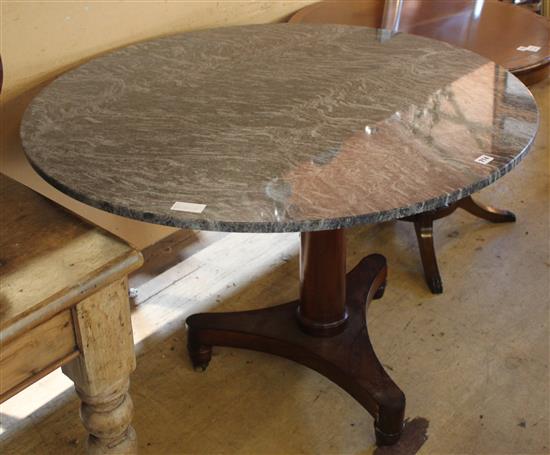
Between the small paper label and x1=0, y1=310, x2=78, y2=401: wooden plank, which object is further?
the small paper label

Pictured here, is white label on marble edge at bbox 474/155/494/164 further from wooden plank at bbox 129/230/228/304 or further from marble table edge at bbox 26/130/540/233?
wooden plank at bbox 129/230/228/304

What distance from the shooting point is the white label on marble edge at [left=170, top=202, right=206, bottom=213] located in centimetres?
117

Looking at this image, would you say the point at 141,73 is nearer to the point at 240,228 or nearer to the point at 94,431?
the point at 240,228

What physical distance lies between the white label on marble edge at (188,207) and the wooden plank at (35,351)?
0.78ft

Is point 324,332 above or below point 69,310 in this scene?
below

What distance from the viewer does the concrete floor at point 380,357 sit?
1791 mm

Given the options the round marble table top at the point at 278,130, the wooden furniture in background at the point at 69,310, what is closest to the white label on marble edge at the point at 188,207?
the round marble table top at the point at 278,130

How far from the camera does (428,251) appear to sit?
2285mm

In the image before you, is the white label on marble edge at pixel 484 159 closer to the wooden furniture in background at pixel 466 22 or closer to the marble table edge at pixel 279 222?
the marble table edge at pixel 279 222

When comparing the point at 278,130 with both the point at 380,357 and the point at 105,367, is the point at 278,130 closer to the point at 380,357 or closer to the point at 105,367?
the point at 105,367

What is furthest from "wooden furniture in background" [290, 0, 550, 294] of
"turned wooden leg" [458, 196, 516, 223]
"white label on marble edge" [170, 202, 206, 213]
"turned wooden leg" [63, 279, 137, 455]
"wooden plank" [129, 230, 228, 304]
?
"turned wooden leg" [63, 279, 137, 455]

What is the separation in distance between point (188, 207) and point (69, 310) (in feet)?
0.81

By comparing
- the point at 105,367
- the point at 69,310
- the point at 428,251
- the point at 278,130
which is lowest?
the point at 428,251

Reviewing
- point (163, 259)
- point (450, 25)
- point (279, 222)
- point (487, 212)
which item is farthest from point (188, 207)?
point (487, 212)
